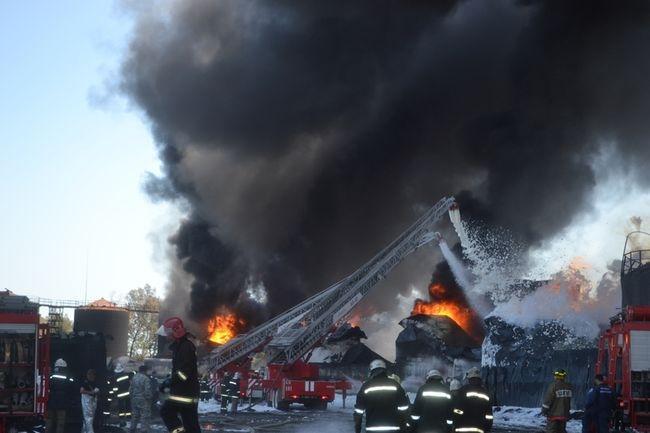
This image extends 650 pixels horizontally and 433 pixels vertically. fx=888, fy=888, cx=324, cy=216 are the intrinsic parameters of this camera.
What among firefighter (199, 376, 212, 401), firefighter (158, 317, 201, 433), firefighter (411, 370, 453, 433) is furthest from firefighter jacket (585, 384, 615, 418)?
firefighter (199, 376, 212, 401)

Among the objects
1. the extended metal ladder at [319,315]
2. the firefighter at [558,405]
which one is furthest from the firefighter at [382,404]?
the extended metal ladder at [319,315]

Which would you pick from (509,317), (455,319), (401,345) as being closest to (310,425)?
(509,317)

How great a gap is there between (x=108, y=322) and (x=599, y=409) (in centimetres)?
4678

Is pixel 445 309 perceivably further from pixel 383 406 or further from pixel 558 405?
pixel 383 406

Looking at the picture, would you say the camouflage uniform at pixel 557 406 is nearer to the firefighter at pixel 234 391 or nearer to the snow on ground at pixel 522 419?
the snow on ground at pixel 522 419

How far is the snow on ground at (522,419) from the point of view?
74.2ft

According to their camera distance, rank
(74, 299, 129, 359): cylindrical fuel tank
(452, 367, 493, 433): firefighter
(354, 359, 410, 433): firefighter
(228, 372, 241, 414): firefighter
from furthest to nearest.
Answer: (74, 299, 129, 359): cylindrical fuel tank → (228, 372, 241, 414): firefighter → (452, 367, 493, 433): firefighter → (354, 359, 410, 433): firefighter

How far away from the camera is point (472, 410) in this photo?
9.45 m

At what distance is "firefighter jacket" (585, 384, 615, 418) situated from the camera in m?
13.9

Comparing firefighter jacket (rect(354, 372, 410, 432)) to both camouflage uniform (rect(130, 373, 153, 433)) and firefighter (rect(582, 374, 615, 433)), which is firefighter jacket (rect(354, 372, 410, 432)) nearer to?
firefighter (rect(582, 374, 615, 433))

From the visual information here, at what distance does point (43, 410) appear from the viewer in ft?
46.5

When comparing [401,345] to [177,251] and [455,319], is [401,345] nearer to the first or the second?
[455,319]

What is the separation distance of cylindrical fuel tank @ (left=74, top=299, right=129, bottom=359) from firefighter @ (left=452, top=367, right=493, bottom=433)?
157ft

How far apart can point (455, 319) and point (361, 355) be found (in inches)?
209
